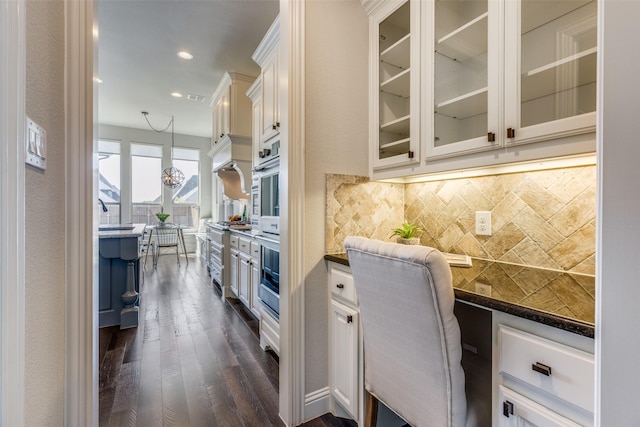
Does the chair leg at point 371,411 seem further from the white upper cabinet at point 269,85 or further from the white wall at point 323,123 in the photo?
the white upper cabinet at point 269,85

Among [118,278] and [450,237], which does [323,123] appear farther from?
[118,278]

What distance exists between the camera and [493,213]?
4.75ft

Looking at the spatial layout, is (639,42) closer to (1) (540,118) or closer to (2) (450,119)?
(1) (540,118)

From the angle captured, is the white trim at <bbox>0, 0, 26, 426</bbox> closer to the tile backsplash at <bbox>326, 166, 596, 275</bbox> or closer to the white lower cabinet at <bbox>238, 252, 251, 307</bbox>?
the tile backsplash at <bbox>326, 166, 596, 275</bbox>

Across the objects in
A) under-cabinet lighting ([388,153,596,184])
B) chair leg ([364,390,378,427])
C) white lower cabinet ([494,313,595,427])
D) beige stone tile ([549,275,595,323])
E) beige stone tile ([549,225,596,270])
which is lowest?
chair leg ([364,390,378,427])

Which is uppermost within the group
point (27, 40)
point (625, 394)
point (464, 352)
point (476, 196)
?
point (27, 40)

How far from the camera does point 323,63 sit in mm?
1577

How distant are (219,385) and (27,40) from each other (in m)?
1.91

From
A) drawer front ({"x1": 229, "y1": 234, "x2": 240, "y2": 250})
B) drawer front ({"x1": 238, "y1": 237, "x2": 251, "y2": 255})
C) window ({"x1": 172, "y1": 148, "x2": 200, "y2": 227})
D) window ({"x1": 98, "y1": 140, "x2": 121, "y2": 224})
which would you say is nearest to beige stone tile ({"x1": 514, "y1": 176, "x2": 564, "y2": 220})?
drawer front ({"x1": 238, "y1": 237, "x2": 251, "y2": 255})

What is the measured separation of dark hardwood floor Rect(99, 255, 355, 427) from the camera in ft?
5.16

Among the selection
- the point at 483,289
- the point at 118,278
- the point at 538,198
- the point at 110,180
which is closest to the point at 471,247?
the point at 538,198

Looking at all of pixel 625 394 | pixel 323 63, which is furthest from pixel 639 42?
pixel 323 63

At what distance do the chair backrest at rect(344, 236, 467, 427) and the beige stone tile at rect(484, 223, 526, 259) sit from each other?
2.37ft

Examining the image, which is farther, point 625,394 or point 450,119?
point 450,119
